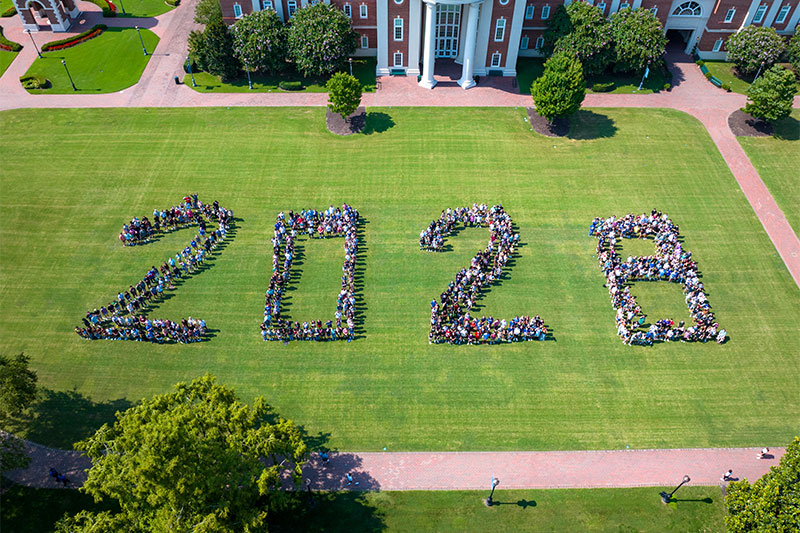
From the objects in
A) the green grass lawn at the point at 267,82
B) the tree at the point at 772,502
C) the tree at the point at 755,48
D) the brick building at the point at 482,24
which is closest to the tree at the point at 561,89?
the brick building at the point at 482,24

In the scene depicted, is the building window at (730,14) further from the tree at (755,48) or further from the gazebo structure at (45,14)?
the gazebo structure at (45,14)

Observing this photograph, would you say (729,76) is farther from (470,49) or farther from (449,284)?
(449,284)

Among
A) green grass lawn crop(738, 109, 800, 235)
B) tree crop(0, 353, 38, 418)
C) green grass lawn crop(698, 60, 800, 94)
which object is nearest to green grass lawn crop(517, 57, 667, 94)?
green grass lawn crop(698, 60, 800, 94)

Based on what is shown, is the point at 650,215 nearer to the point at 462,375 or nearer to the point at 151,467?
the point at 462,375

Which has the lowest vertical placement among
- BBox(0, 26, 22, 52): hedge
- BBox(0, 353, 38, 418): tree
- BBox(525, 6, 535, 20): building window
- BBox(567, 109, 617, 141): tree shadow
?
BBox(567, 109, 617, 141): tree shadow

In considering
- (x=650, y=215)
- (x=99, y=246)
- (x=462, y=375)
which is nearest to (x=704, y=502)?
(x=462, y=375)

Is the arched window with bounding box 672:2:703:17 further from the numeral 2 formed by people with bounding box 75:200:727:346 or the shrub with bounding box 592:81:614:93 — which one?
the numeral 2 formed by people with bounding box 75:200:727:346
